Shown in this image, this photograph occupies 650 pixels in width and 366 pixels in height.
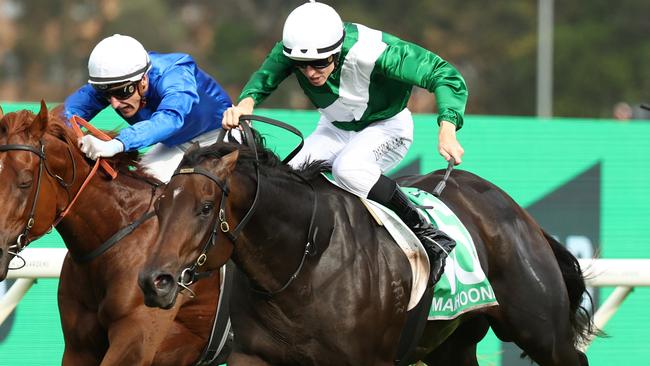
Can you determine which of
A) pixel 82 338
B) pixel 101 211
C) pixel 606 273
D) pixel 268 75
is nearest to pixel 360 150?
pixel 268 75

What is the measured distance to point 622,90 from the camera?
1335 inches

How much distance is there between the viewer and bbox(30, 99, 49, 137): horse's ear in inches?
176

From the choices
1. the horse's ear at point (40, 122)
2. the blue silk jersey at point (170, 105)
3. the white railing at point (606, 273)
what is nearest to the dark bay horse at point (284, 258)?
the blue silk jersey at point (170, 105)

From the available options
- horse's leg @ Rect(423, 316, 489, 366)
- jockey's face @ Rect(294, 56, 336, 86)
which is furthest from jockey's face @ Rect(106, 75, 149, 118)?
horse's leg @ Rect(423, 316, 489, 366)

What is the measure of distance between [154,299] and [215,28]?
34.5m

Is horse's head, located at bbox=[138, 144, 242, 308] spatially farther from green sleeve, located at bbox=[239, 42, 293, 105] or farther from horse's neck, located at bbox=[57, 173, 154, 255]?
horse's neck, located at bbox=[57, 173, 154, 255]

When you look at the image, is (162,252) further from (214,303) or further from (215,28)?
(215,28)

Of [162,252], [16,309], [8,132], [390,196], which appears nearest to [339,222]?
[390,196]

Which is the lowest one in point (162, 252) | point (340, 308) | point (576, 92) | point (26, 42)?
point (26, 42)

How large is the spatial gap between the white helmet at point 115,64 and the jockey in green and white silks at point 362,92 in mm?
509

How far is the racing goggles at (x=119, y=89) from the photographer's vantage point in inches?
193

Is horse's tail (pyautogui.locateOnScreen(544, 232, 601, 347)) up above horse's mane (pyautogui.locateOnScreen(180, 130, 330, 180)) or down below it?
below

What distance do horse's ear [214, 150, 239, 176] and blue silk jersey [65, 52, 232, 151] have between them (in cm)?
93

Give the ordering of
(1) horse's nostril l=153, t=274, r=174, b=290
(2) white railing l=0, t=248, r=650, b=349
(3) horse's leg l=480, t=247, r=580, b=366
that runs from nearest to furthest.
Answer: (1) horse's nostril l=153, t=274, r=174, b=290 < (3) horse's leg l=480, t=247, r=580, b=366 < (2) white railing l=0, t=248, r=650, b=349
